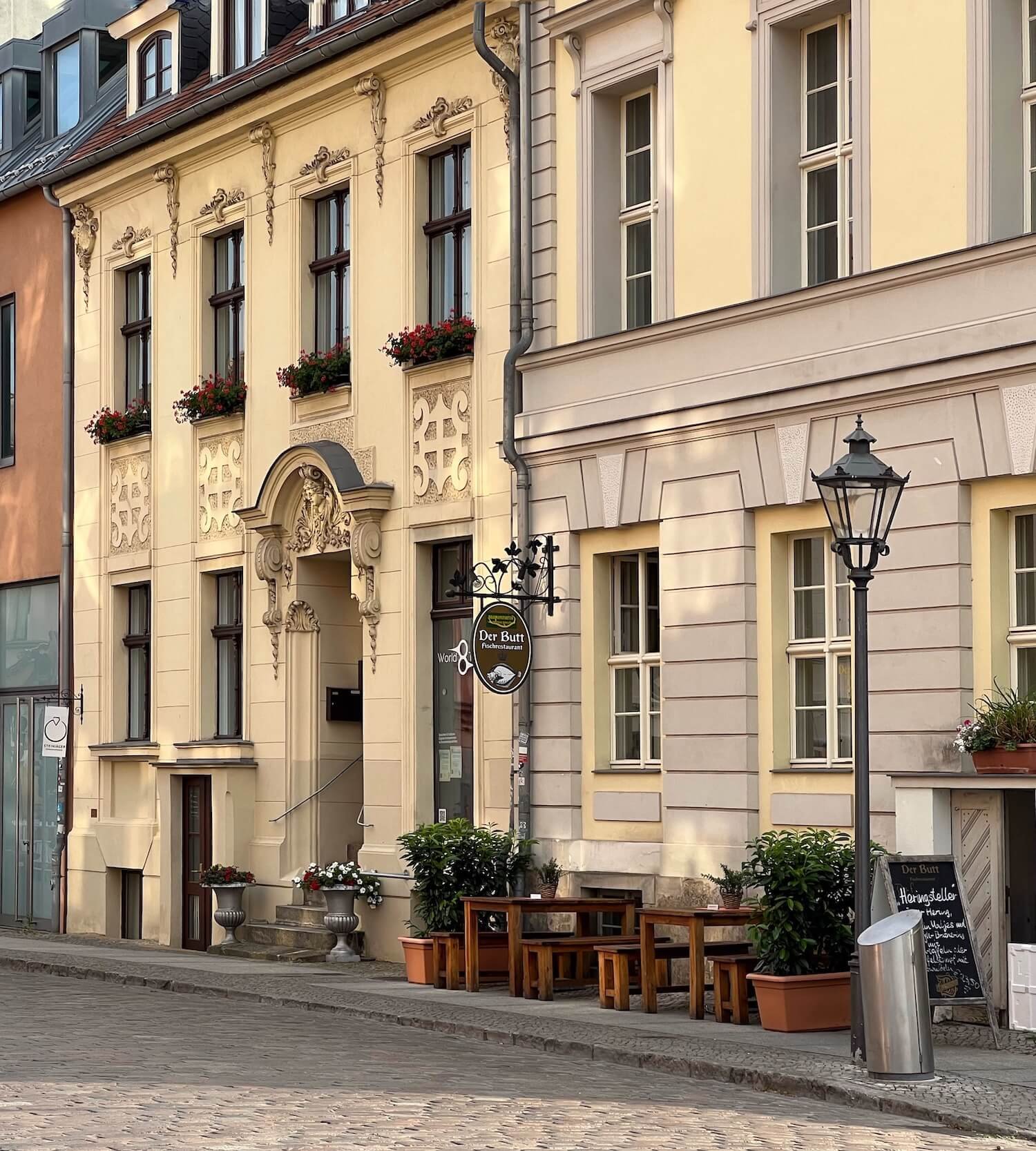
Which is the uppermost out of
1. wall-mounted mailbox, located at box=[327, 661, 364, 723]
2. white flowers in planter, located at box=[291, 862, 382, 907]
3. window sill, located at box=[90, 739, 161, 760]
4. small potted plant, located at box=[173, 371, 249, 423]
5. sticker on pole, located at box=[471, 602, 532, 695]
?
small potted plant, located at box=[173, 371, 249, 423]

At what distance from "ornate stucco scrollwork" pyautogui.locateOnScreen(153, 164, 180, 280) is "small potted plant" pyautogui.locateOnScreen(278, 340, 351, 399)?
3.21 m

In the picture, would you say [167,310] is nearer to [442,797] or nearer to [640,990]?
[442,797]

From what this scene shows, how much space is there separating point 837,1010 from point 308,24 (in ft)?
43.3

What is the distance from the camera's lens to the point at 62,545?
26.8 metres

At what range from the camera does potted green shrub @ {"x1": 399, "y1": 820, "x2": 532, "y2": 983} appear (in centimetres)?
1828

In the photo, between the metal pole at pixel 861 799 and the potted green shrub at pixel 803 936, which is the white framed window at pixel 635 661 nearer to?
the potted green shrub at pixel 803 936

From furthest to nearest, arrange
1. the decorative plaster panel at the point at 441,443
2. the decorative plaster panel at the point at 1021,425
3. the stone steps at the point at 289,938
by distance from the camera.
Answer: the stone steps at the point at 289,938 → the decorative plaster panel at the point at 441,443 → the decorative plaster panel at the point at 1021,425

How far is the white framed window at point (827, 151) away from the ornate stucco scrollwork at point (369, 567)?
232 inches

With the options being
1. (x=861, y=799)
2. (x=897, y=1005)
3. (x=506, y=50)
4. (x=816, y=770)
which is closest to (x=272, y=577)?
(x=506, y=50)

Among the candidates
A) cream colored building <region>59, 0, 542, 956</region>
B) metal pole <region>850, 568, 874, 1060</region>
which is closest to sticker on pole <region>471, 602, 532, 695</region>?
cream colored building <region>59, 0, 542, 956</region>

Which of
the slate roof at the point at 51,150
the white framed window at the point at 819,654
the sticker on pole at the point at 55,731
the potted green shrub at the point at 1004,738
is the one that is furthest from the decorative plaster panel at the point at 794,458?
the slate roof at the point at 51,150

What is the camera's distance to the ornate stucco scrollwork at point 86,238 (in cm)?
2655

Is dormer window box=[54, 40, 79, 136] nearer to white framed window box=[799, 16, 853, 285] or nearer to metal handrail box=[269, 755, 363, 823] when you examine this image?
metal handrail box=[269, 755, 363, 823]

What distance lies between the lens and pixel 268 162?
23250mm
